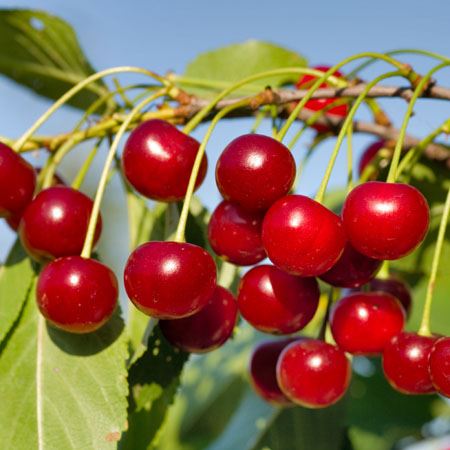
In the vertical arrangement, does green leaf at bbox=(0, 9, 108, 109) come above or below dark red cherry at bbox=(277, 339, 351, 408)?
above

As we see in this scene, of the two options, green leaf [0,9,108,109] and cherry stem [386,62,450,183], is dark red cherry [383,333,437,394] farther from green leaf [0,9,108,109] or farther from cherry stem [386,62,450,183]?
green leaf [0,9,108,109]

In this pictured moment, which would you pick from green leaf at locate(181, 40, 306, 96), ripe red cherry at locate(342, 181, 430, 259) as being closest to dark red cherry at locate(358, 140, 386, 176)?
green leaf at locate(181, 40, 306, 96)

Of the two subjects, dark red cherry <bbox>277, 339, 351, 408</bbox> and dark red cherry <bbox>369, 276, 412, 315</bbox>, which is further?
dark red cherry <bbox>369, 276, 412, 315</bbox>

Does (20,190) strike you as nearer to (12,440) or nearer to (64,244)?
(64,244)

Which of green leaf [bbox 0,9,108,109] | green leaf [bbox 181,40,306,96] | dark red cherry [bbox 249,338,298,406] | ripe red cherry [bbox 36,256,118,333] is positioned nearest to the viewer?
ripe red cherry [bbox 36,256,118,333]

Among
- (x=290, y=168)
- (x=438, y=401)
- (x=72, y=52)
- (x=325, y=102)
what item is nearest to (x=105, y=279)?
(x=290, y=168)

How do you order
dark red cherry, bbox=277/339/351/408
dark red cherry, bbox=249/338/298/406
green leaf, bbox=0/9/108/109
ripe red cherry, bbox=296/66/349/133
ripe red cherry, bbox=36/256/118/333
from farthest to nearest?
green leaf, bbox=0/9/108/109 < ripe red cherry, bbox=296/66/349/133 < dark red cherry, bbox=249/338/298/406 < dark red cherry, bbox=277/339/351/408 < ripe red cherry, bbox=36/256/118/333

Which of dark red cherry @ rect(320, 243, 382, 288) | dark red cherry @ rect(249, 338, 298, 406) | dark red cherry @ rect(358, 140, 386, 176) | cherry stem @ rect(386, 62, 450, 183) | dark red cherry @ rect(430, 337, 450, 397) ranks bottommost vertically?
dark red cherry @ rect(249, 338, 298, 406)

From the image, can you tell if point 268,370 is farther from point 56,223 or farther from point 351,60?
point 351,60

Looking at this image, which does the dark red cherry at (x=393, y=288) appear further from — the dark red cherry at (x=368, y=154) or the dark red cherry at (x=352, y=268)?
the dark red cherry at (x=368, y=154)
